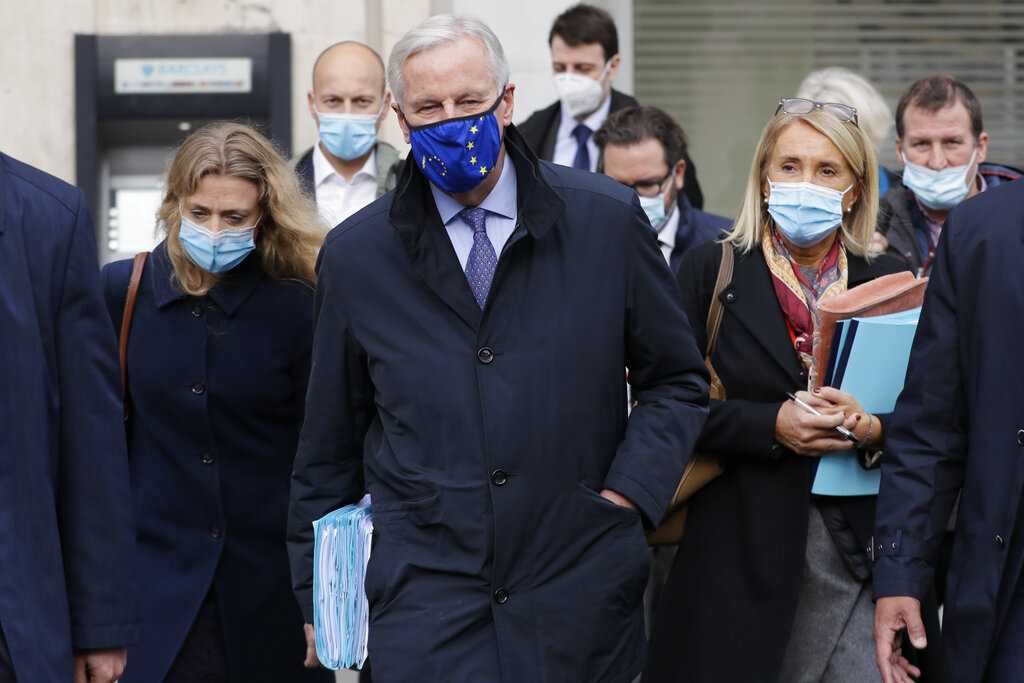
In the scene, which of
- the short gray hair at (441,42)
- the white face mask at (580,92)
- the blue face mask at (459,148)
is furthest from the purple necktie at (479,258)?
the white face mask at (580,92)

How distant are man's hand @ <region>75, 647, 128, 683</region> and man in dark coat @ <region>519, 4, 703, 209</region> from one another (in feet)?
11.6

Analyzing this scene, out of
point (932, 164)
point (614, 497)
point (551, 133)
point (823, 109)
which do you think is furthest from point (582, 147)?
point (614, 497)

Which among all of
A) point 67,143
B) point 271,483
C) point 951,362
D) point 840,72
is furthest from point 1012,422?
point 67,143

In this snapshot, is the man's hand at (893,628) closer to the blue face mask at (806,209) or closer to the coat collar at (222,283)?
the blue face mask at (806,209)

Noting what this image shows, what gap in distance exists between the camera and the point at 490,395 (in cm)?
340

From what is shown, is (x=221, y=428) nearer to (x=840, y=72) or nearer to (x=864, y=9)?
(x=840, y=72)

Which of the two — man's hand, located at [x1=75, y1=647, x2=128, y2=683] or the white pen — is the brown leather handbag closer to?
the white pen

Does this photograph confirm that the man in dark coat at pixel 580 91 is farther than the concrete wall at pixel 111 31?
No

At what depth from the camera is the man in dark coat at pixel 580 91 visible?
6.50 metres

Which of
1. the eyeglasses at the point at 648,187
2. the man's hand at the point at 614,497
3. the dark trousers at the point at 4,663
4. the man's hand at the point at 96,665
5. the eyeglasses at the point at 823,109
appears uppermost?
the eyeglasses at the point at 823,109

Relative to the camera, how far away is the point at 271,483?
15.0ft

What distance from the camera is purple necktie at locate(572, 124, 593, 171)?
6.52 meters

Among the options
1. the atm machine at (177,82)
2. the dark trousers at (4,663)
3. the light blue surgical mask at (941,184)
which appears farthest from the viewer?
the atm machine at (177,82)

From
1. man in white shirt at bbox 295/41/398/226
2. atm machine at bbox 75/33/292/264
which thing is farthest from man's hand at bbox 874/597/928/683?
atm machine at bbox 75/33/292/264
